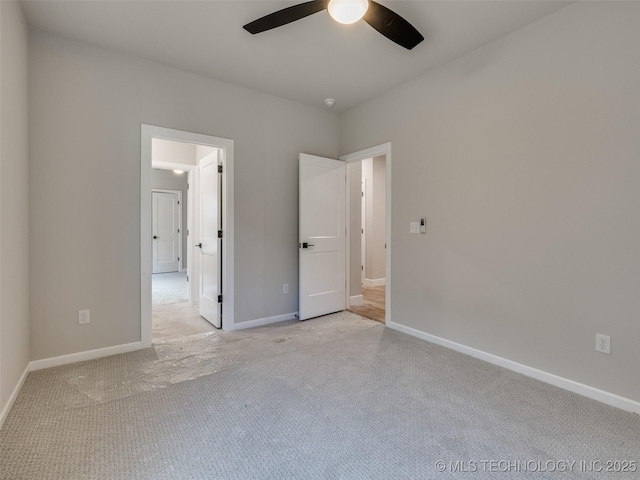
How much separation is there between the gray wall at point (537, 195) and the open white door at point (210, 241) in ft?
6.98

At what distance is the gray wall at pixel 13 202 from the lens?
5.99ft

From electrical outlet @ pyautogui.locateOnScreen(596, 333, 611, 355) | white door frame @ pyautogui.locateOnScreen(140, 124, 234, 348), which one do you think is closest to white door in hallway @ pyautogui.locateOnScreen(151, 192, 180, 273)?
white door frame @ pyautogui.locateOnScreen(140, 124, 234, 348)

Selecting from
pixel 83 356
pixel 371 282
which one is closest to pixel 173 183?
pixel 371 282

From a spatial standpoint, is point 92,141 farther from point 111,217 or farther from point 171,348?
point 171,348

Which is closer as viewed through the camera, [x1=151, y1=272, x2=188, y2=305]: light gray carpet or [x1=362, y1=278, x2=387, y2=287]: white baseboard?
[x1=151, y1=272, x2=188, y2=305]: light gray carpet

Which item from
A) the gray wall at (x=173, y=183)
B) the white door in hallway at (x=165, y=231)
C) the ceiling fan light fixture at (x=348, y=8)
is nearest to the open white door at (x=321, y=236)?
the ceiling fan light fixture at (x=348, y=8)

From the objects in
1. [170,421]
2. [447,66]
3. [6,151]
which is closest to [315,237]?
[447,66]

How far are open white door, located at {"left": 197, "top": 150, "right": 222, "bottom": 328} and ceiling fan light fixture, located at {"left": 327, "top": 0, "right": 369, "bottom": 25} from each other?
2.18 metres

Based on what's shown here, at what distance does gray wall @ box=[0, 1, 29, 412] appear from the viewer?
71.9 inches

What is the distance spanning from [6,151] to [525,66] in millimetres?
3623

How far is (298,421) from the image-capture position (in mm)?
1823

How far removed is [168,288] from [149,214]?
348 cm

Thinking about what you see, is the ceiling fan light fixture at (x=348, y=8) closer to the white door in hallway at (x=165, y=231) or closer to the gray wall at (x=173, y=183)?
the gray wall at (x=173, y=183)

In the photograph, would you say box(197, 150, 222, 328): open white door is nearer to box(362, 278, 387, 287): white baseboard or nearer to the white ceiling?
the white ceiling
